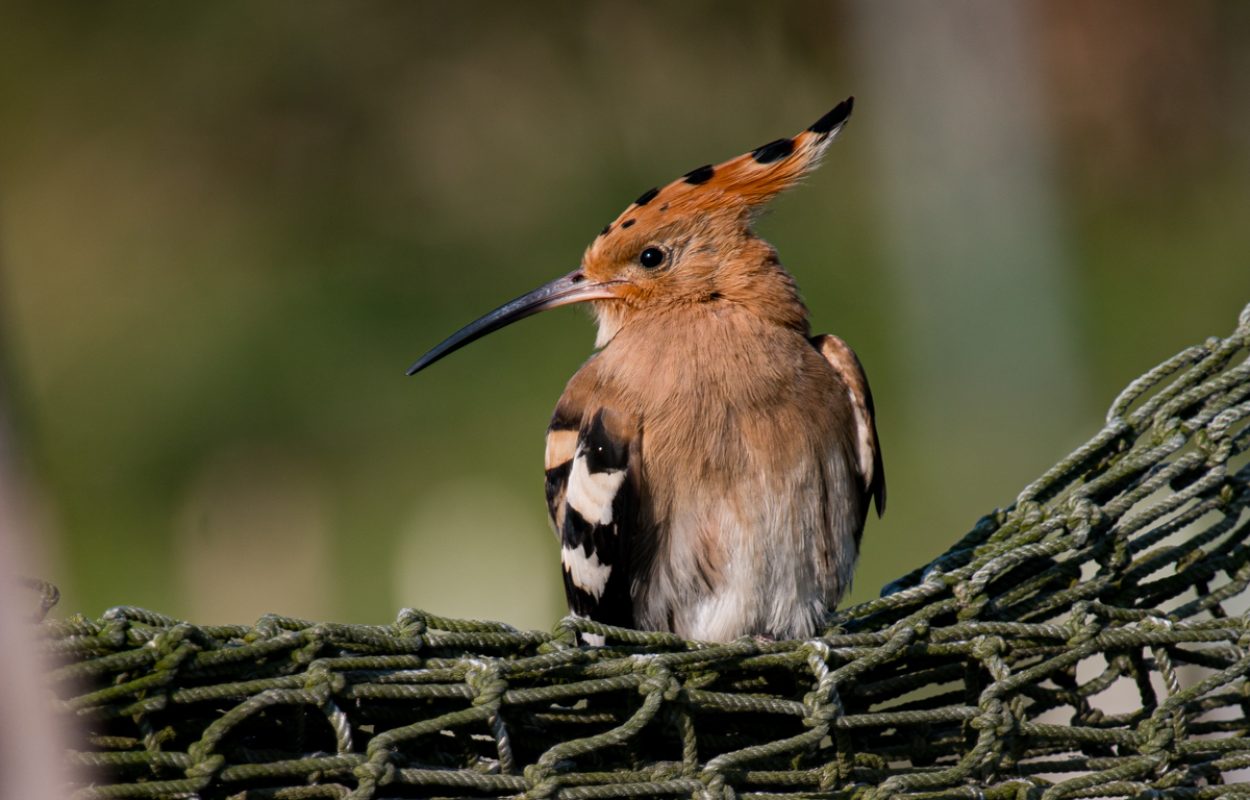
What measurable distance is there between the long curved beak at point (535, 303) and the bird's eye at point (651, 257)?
6cm

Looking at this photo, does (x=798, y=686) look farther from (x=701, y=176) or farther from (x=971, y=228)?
(x=971, y=228)

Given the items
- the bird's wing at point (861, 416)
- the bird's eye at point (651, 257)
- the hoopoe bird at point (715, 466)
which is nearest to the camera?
the hoopoe bird at point (715, 466)

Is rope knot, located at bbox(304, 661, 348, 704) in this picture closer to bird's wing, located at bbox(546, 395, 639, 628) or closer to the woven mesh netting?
the woven mesh netting

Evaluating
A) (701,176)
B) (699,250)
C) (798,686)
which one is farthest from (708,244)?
Result: (798,686)

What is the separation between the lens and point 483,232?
25.3 feet

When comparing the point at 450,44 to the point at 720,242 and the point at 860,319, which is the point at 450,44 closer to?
the point at 860,319

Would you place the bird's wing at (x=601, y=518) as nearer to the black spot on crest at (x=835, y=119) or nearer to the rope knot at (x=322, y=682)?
the black spot on crest at (x=835, y=119)

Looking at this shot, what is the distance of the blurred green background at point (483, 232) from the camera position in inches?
230

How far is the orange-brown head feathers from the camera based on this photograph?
8.16ft

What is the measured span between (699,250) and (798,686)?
99 centimetres

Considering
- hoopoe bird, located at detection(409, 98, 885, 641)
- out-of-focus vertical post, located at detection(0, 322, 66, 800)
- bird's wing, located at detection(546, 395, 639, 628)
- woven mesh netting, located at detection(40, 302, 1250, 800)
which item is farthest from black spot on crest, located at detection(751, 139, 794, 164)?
out-of-focus vertical post, located at detection(0, 322, 66, 800)

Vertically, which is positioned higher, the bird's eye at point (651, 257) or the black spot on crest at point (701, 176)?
the black spot on crest at point (701, 176)

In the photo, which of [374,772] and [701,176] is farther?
[701,176]

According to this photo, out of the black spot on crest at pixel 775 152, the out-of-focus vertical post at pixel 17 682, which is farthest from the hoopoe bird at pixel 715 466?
the out-of-focus vertical post at pixel 17 682
